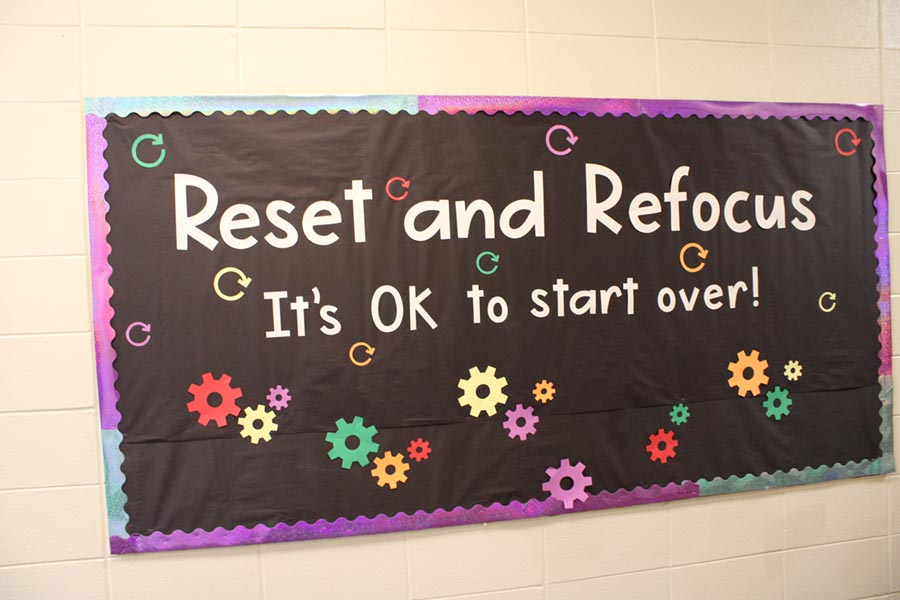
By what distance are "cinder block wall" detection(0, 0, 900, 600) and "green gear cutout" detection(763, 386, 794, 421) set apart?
0.77 feet

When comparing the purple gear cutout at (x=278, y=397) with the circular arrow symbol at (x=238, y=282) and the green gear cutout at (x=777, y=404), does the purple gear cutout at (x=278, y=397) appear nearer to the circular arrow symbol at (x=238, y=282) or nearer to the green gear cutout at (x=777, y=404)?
the circular arrow symbol at (x=238, y=282)

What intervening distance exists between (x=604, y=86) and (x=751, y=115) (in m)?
0.43

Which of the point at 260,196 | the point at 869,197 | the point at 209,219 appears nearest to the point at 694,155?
the point at 869,197

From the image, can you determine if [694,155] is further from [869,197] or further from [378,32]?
[378,32]

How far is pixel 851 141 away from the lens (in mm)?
1649

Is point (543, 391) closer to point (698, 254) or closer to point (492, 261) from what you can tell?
point (492, 261)

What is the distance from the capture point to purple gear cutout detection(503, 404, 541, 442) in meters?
1.48

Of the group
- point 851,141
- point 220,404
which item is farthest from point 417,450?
point 851,141

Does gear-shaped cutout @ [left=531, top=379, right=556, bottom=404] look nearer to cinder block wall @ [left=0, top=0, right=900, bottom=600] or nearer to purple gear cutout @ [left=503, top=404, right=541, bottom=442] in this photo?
purple gear cutout @ [left=503, top=404, right=541, bottom=442]

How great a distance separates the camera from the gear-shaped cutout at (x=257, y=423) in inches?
55.1

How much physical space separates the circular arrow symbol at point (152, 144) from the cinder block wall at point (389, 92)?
114mm

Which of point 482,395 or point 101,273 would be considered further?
point 482,395

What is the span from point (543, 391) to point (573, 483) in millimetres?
259

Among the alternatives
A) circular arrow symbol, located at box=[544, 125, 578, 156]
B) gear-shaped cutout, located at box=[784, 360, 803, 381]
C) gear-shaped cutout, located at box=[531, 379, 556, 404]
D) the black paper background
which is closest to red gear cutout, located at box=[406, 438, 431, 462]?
the black paper background
